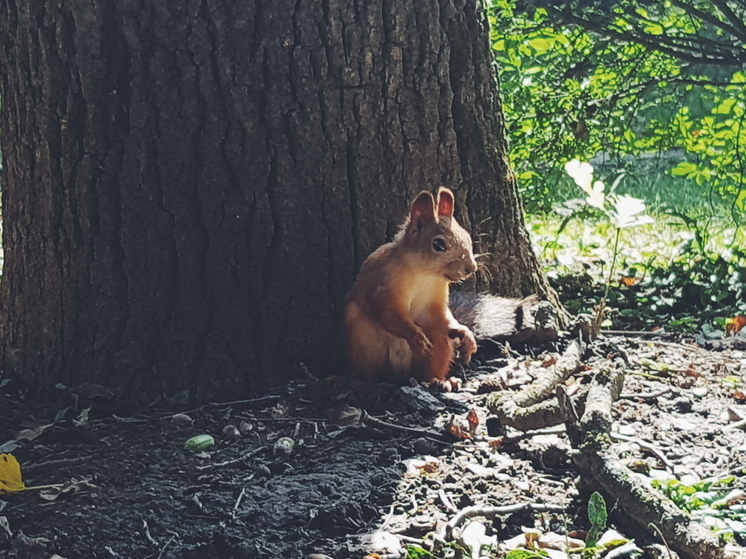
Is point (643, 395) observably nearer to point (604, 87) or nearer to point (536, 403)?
point (536, 403)

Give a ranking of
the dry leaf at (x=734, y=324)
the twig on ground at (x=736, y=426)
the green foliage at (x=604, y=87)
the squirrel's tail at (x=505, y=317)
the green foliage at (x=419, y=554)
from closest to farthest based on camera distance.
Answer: the green foliage at (x=419, y=554) < the twig on ground at (x=736, y=426) < the squirrel's tail at (x=505, y=317) < the dry leaf at (x=734, y=324) < the green foliage at (x=604, y=87)

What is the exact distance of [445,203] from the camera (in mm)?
3480

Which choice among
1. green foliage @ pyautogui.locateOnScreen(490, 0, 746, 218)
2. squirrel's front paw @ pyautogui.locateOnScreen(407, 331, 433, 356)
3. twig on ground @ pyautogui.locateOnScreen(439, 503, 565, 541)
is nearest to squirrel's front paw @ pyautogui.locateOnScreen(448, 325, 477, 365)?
squirrel's front paw @ pyautogui.locateOnScreen(407, 331, 433, 356)

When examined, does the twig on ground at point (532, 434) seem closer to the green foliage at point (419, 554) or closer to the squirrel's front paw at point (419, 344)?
the squirrel's front paw at point (419, 344)

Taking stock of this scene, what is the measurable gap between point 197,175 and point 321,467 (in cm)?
115

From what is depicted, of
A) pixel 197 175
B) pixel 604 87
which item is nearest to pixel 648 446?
pixel 197 175

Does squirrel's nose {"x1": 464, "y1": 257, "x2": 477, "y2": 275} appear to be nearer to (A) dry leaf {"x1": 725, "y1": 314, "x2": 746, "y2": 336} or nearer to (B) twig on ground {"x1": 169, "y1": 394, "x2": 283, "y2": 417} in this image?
(B) twig on ground {"x1": 169, "y1": 394, "x2": 283, "y2": 417}

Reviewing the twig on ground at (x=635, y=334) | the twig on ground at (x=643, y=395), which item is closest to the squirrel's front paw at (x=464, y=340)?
the twig on ground at (x=643, y=395)

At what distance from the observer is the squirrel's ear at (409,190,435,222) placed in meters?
3.38

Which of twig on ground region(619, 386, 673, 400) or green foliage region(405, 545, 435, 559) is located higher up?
twig on ground region(619, 386, 673, 400)

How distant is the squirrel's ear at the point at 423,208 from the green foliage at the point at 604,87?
2129mm

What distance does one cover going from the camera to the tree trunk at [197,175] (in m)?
3.30

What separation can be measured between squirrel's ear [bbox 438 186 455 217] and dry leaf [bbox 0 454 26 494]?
165cm

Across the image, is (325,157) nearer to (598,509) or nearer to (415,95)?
(415,95)
